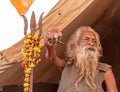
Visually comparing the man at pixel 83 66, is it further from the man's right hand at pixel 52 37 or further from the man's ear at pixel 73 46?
the man's right hand at pixel 52 37

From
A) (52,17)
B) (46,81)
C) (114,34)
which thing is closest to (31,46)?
(52,17)

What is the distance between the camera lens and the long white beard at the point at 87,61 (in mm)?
1715

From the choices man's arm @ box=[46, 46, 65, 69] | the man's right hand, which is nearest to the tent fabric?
man's arm @ box=[46, 46, 65, 69]

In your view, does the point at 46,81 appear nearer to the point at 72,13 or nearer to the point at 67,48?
the point at 67,48

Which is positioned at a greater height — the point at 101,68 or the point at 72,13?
the point at 72,13

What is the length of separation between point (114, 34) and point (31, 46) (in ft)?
3.32

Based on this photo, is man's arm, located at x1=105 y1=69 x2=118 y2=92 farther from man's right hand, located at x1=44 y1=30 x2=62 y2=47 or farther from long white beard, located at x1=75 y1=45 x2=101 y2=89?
man's right hand, located at x1=44 y1=30 x2=62 y2=47

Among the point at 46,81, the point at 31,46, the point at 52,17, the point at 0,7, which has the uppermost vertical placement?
the point at 0,7

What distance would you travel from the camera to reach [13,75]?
1.78 meters

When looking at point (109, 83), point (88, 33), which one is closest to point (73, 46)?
point (88, 33)

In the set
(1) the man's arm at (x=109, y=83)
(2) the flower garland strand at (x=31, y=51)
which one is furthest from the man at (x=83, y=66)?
(2) the flower garland strand at (x=31, y=51)

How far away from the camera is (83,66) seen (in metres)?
1.72

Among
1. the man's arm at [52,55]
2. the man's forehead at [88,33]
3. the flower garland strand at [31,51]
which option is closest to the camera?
the flower garland strand at [31,51]

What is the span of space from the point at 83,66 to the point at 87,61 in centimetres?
4
